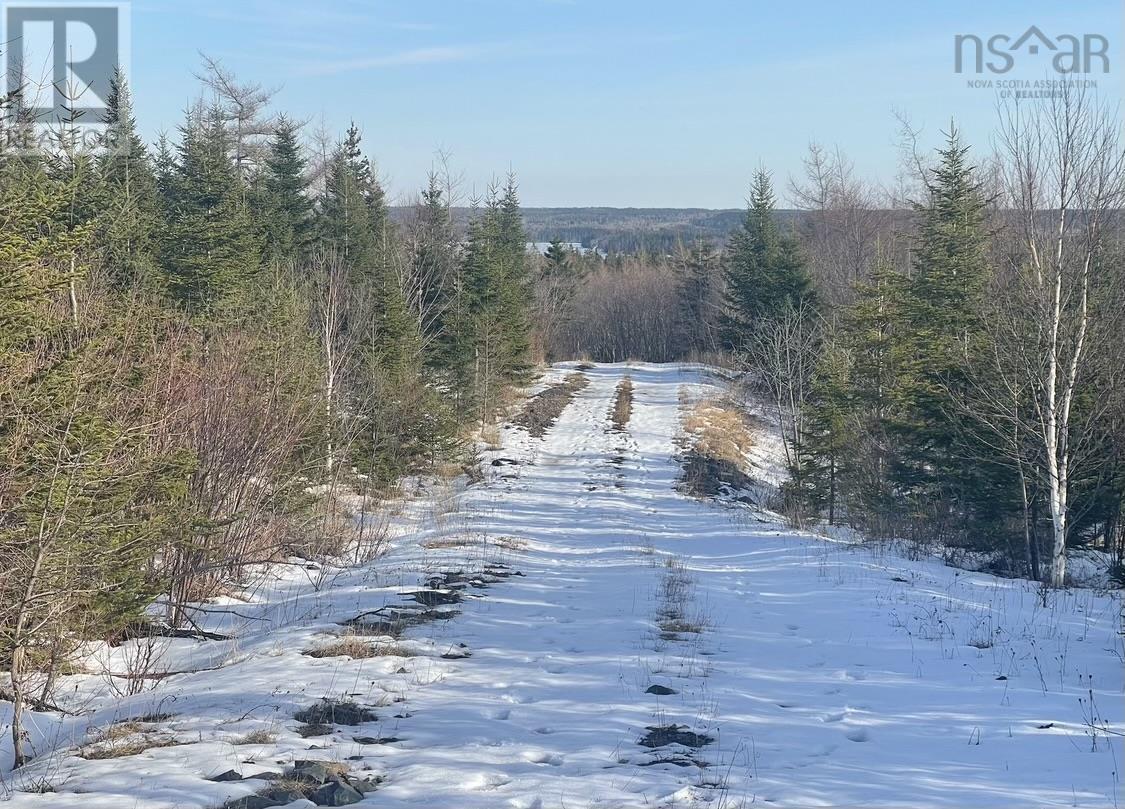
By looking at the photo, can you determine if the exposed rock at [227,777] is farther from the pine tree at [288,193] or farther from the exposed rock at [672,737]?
the pine tree at [288,193]

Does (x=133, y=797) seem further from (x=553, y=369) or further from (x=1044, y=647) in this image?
(x=553, y=369)

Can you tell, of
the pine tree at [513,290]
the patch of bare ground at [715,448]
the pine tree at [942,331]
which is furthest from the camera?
the pine tree at [513,290]

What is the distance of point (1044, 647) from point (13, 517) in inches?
393

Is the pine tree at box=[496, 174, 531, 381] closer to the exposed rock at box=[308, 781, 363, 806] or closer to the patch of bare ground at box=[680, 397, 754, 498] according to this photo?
the patch of bare ground at box=[680, 397, 754, 498]

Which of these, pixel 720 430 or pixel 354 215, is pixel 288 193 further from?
pixel 720 430

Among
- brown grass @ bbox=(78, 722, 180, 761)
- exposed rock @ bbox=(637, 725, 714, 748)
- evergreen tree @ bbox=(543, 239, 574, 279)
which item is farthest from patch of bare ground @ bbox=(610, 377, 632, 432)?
brown grass @ bbox=(78, 722, 180, 761)

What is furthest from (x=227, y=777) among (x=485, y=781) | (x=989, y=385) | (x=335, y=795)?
(x=989, y=385)

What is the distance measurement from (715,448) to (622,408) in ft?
27.3

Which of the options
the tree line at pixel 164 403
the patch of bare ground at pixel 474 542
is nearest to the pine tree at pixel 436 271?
the tree line at pixel 164 403

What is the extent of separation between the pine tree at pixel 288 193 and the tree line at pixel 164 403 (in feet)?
9.93

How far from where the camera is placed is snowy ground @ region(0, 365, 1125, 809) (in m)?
5.64

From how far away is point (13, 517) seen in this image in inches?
312

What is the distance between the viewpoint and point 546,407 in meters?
39.6

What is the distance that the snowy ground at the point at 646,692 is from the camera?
18.5ft
